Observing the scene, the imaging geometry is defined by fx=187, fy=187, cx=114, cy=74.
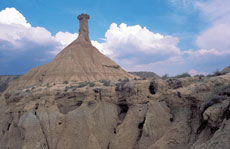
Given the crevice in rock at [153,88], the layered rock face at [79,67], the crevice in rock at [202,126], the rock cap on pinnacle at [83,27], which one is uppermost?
the rock cap on pinnacle at [83,27]

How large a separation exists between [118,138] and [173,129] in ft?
10.2

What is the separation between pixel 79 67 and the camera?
38.6m

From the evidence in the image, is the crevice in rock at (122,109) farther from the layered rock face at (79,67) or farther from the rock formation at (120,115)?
the layered rock face at (79,67)

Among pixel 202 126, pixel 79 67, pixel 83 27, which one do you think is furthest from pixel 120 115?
pixel 83 27

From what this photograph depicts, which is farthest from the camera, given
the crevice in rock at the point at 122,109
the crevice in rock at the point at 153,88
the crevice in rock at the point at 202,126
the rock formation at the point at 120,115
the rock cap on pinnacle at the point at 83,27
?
the rock cap on pinnacle at the point at 83,27

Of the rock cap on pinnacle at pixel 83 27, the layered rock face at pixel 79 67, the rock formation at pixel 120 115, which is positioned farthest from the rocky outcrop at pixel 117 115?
the rock cap on pinnacle at pixel 83 27

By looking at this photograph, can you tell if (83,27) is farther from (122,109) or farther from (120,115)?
(120,115)

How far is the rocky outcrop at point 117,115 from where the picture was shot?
880 cm

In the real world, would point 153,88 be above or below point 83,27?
below

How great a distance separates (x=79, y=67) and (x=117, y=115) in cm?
2812

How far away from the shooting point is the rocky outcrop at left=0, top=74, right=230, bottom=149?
8797mm

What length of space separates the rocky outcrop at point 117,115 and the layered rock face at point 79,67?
22035 millimetres

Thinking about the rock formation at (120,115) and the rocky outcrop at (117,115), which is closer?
the rock formation at (120,115)

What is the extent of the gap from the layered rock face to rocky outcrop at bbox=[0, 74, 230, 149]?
2204 cm
